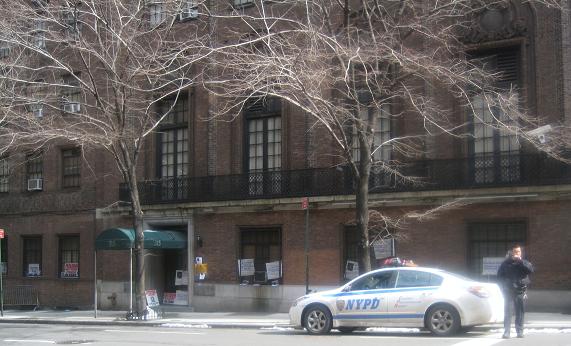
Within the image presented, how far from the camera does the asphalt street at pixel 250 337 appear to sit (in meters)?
15.5

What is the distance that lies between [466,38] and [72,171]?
18.1 metres

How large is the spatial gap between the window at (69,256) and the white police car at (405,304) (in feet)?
55.8

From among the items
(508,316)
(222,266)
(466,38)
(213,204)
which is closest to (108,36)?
(213,204)

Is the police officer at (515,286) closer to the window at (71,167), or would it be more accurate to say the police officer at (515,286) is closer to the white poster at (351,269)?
the white poster at (351,269)

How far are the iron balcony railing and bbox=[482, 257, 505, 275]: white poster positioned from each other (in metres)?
2.22

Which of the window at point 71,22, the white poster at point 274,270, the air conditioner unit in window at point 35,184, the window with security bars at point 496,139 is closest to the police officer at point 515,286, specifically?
the window with security bars at point 496,139

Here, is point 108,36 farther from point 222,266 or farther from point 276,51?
point 222,266

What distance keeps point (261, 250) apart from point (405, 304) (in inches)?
450

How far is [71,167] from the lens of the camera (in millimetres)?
33500

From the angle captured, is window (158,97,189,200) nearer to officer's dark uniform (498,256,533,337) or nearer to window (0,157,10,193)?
window (0,157,10,193)

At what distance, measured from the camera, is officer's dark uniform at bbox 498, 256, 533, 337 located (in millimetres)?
15594

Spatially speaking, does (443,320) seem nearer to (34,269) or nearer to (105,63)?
(105,63)

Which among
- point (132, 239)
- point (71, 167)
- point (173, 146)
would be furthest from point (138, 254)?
point (71, 167)

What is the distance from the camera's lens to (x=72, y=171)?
33.4 meters
